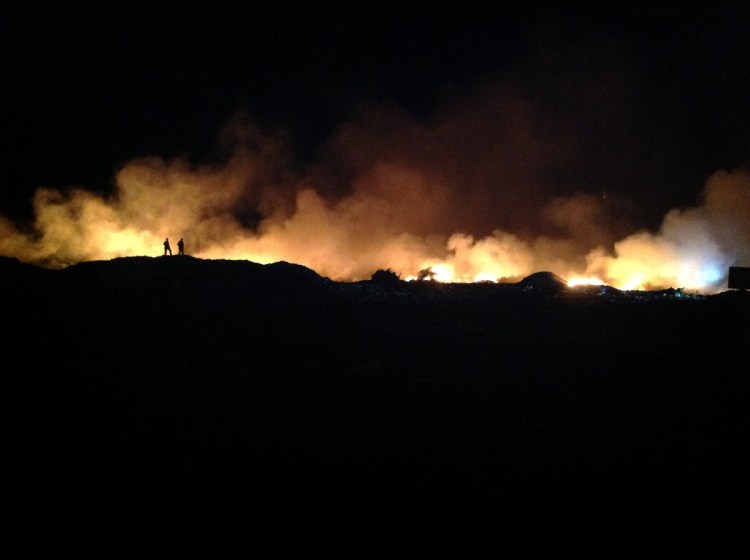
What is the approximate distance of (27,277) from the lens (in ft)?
61.6

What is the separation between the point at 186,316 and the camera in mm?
18531

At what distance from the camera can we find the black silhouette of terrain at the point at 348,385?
977 centimetres

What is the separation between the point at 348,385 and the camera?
549 inches

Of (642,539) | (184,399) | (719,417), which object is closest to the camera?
(642,539)

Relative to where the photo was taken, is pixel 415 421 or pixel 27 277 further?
pixel 27 277

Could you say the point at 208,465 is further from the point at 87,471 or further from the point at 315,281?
the point at 315,281

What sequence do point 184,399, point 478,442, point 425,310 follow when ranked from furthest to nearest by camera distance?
point 425,310
point 184,399
point 478,442

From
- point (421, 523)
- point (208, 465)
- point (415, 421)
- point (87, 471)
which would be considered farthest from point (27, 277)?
point (421, 523)

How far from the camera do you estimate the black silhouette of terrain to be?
32.1 ft

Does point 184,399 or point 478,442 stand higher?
point 184,399

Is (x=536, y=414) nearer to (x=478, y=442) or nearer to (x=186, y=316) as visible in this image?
(x=478, y=442)

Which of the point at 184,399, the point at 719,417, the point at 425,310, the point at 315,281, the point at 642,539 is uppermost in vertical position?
the point at 315,281

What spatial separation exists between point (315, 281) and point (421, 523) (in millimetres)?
16498

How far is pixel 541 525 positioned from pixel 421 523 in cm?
226
